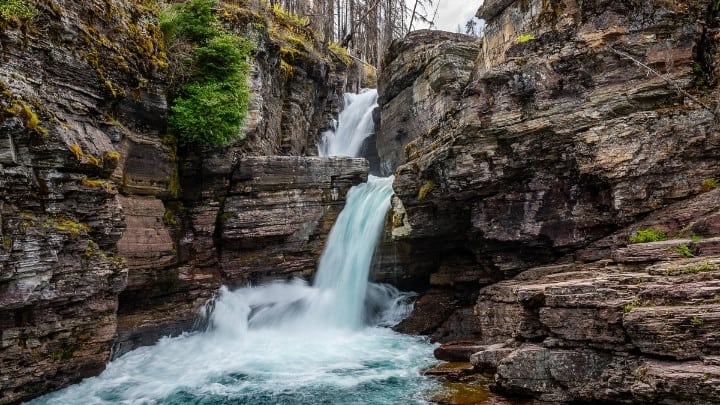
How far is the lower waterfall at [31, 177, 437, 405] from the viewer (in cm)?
1024

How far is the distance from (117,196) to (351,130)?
1780 cm

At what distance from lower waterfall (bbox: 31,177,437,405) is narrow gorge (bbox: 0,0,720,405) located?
87 mm

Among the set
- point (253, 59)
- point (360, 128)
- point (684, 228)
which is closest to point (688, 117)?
point (684, 228)

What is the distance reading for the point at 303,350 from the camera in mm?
13531

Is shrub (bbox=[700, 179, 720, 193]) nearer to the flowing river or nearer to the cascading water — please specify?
the flowing river

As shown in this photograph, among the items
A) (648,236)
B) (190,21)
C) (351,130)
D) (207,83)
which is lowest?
(648,236)

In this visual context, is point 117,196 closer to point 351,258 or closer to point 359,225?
point 351,258

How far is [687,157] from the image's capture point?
10266 millimetres

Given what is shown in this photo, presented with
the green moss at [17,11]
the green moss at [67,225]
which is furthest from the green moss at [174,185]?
the green moss at [17,11]

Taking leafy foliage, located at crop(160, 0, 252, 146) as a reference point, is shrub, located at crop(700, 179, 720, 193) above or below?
below

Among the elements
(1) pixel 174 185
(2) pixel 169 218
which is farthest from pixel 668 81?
(2) pixel 169 218

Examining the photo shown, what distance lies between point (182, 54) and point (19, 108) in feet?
20.1

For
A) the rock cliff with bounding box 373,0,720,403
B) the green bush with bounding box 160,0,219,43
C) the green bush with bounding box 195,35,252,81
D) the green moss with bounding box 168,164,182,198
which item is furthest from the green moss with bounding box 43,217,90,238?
the rock cliff with bounding box 373,0,720,403

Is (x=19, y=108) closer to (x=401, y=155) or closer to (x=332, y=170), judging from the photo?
(x=332, y=170)
